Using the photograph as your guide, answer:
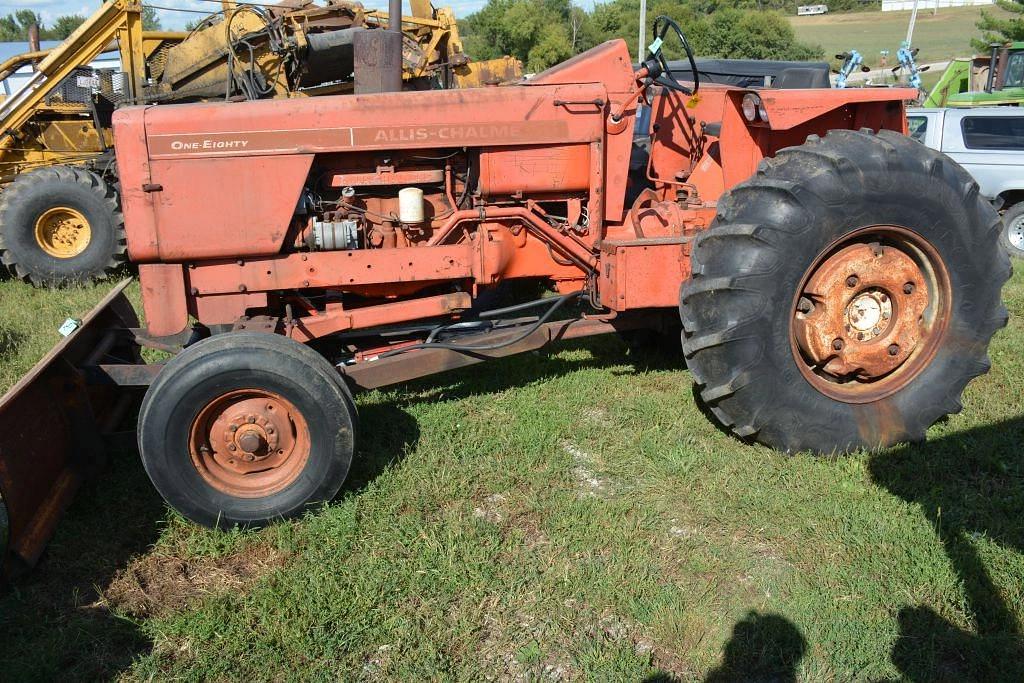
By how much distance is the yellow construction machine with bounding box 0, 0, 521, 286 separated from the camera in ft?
26.3

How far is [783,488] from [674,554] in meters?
0.76

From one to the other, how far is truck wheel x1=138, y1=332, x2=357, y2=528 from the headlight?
8.50 ft

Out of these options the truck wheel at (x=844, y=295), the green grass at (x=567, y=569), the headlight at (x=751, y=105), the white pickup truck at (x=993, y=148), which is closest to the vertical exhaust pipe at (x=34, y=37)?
the green grass at (x=567, y=569)

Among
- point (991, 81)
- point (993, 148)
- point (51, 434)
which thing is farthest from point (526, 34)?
point (51, 434)

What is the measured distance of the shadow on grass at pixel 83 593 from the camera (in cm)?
283

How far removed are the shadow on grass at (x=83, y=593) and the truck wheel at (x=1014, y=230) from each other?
9332 mm

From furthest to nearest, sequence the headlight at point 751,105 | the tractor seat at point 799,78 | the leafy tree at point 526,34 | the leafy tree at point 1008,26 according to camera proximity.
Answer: the leafy tree at point 526,34
the leafy tree at point 1008,26
the tractor seat at point 799,78
the headlight at point 751,105

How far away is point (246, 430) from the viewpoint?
11.5ft

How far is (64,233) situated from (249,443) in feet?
19.7

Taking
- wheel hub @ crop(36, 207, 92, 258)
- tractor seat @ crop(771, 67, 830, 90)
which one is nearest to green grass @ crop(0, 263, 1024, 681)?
tractor seat @ crop(771, 67, 830, 90)

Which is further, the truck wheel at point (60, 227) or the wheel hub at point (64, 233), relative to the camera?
the wheel hub at point (64, 233)

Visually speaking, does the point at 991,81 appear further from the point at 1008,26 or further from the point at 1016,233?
the point at 1008,26

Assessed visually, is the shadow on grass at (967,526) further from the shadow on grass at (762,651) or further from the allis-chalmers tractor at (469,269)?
the shadow on grass at (762,651)

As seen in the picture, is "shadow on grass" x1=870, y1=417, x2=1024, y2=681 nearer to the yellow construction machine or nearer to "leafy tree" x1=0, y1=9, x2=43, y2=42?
the yellow construction machine
